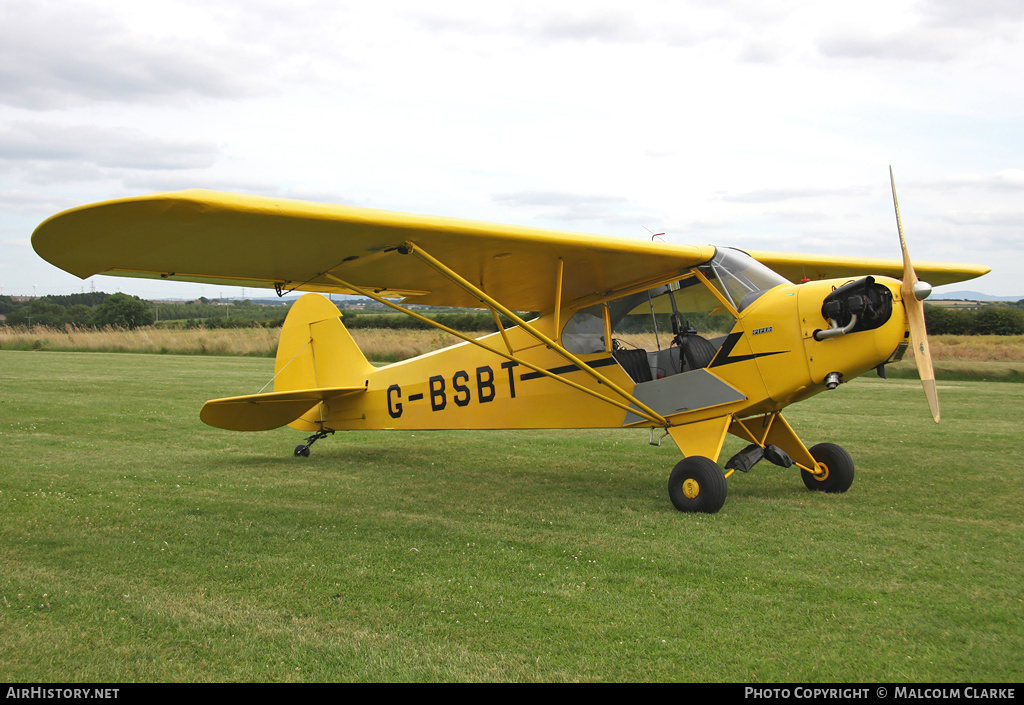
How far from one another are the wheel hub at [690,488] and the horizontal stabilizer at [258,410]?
4602mm

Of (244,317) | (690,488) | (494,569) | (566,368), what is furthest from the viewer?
(244,317)

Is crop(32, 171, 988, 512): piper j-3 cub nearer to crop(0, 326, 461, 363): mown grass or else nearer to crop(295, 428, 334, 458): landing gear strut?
crop(295, 428, 334, 458): landing gear strut

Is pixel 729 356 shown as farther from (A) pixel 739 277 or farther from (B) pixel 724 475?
(B) pixel 724 475

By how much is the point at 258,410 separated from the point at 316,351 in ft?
6.32

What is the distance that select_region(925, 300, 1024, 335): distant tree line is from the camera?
2945 cm

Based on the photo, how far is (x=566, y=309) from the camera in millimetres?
7863

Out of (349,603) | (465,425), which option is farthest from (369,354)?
(349,603)

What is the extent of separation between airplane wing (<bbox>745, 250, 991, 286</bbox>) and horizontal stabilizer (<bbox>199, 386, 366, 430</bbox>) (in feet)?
19.3

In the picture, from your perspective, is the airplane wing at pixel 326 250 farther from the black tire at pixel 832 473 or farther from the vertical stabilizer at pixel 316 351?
the black tire at pixel 832 473

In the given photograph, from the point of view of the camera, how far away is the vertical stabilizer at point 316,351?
31.5ft

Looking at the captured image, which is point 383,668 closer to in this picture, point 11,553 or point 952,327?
point 11,553

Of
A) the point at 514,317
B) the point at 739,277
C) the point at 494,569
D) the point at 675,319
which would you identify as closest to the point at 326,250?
the point at 514,317

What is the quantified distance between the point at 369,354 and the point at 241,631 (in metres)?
23.7

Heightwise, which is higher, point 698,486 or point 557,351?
point 557,351
